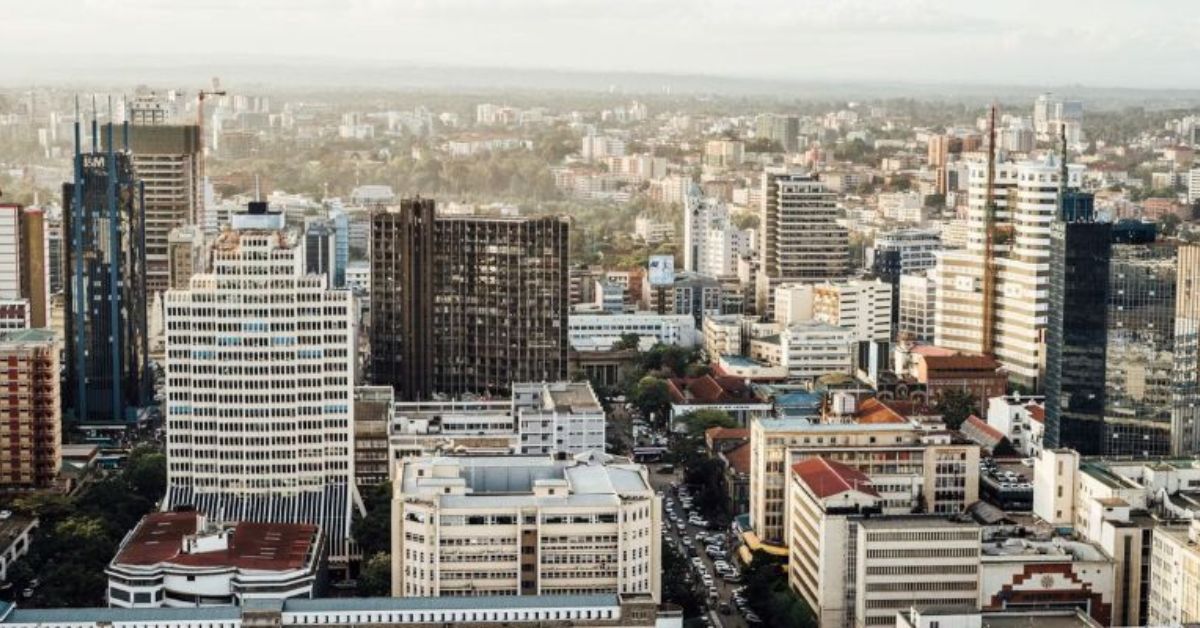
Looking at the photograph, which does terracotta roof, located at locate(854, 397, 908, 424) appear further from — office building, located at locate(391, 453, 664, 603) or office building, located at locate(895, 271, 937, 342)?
office building, located at locate(895, 271, 937, 342)

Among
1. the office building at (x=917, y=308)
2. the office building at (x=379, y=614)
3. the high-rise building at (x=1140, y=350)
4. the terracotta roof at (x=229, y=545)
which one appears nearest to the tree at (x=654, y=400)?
the office building at (x=917, y=308)

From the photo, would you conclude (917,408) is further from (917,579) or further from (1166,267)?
(917,579)

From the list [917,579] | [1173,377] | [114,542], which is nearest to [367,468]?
[114,542]

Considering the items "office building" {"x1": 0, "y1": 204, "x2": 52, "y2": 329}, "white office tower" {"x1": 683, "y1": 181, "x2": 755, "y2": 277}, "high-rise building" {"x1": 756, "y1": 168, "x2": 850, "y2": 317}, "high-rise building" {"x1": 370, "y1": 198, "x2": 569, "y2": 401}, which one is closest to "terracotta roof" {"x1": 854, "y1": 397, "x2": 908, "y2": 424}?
"high-rise building" {"x1": 370, "y1": 198, "x2": 569, "y2": 401}

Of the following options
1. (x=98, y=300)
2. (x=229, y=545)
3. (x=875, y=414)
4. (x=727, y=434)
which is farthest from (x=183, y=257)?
(x=229, y=545)

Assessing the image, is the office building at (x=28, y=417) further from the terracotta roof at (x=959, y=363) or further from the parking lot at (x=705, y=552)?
the terracotta roof at (x=959, y=363)
